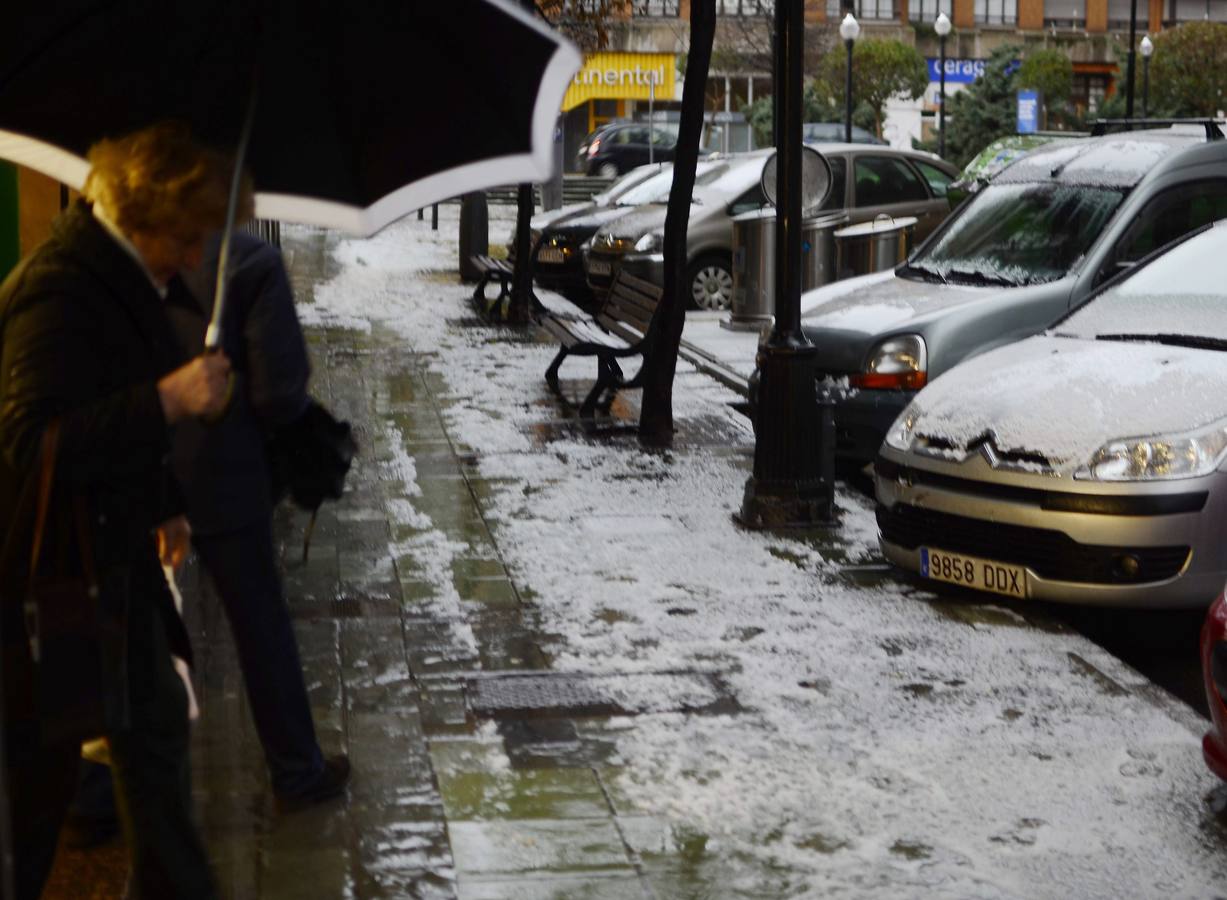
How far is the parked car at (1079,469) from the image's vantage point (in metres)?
6.92

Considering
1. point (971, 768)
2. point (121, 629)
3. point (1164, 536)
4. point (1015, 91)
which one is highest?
point (1015, 91)

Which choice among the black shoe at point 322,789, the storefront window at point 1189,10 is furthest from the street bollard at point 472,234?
the storefront window at point 1189,10

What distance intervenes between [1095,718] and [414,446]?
234 inches

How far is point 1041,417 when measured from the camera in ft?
24.0

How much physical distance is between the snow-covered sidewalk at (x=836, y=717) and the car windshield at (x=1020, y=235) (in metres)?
1.68

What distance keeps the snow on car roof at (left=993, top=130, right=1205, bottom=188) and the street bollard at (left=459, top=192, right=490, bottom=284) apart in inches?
434

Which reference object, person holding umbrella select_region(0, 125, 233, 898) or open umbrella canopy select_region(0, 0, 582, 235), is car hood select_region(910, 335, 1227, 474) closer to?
open umbrella canopy select_region(0, 0, 582, 235)

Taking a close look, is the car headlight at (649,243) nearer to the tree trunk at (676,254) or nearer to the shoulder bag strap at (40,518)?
the tree trunk at (676,254)

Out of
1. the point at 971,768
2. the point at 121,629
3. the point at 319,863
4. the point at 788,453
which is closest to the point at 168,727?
the point at 121,629

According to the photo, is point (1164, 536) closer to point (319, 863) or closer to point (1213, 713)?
point (1213, 713)

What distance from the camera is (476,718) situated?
6.06 m

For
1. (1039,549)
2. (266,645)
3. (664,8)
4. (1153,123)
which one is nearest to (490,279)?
(1153,123)

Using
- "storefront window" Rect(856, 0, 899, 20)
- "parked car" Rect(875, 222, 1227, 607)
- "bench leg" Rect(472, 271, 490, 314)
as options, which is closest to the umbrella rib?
"parked car" Rect(875, 222, 1227, 607)

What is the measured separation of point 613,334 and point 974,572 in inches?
275
